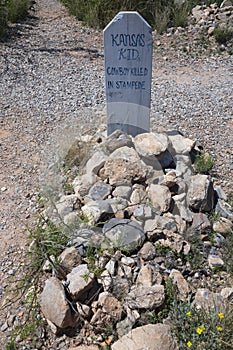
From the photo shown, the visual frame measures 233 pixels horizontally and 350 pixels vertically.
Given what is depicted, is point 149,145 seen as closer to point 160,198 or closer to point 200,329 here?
point 160,198

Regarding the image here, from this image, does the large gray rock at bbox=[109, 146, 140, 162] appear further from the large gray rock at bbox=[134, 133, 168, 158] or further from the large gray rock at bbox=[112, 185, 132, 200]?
the large gray rock at bbox=[112, 185, 132, 200]

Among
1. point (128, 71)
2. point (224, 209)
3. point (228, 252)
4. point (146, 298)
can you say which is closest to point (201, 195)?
point (224, 209)

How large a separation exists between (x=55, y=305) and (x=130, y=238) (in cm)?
69

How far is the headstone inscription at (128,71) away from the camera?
316 centimetres

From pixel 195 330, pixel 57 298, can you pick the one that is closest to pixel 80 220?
pixel 57 298

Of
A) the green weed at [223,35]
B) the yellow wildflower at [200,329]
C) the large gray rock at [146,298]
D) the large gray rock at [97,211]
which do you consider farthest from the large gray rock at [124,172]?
the green weed at [223,35]

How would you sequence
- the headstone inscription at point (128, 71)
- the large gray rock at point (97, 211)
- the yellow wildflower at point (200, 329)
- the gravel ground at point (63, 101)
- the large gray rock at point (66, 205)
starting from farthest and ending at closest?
the gravel ground at point (63, 101) → the headstone inscription at point (128, 71) → the large gray rock at point (66, 205) → the large gray rock at point (97, 211) → the yellow wildflower at point (200, 329)

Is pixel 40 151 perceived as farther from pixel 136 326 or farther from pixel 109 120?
pixel 136 326

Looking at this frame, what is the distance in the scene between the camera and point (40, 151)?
163 inches

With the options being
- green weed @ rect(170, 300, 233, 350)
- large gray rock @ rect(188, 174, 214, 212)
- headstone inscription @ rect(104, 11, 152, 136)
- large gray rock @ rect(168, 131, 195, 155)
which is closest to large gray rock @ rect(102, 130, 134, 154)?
headstone inscription @ rect(104, 11, 152, 136)

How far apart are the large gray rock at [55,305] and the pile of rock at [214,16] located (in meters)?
6.27

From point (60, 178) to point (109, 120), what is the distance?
757 mm

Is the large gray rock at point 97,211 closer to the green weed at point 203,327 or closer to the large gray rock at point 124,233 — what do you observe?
the large gray rock at point 124,233

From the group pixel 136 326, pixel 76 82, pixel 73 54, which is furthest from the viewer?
pixel 73 54
